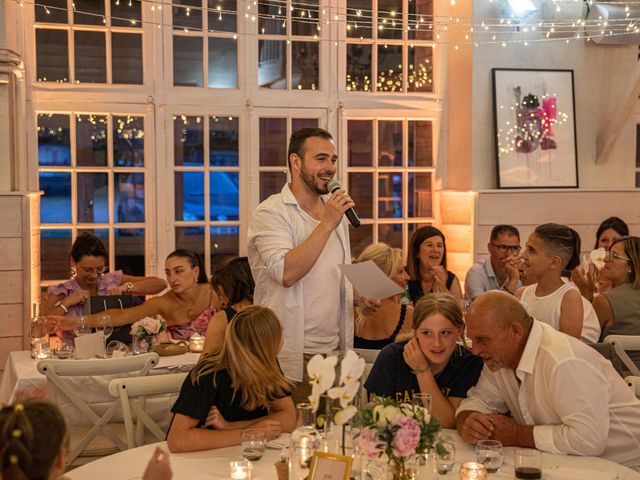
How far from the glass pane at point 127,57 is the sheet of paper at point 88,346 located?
262cm

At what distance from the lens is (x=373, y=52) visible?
7480 millimetres

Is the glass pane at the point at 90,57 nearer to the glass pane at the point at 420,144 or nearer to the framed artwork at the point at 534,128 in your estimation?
the glass pane at the point at 420,144

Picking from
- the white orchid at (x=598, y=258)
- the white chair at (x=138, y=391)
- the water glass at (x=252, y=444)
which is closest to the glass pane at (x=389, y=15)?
the white orchid at (x=598, y=258)

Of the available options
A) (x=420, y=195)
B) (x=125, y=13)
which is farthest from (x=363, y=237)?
(x=125, y=13)

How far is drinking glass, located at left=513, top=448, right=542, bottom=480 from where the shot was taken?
9.05 feet

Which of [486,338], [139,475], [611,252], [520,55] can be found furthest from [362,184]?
[139,475]

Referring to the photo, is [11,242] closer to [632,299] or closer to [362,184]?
[362,184]

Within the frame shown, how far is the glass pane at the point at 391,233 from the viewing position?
7566mm

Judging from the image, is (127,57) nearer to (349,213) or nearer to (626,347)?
(349,213)

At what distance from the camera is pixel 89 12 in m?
6.89

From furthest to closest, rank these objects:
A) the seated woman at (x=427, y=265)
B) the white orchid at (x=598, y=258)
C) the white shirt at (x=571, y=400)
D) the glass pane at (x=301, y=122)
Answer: the glass pane at (x=301, y=122) → the seated woman at (x=427, y=265) → the white orchid at (x=598, y=258) → the white shirt at (x=571, y=400)

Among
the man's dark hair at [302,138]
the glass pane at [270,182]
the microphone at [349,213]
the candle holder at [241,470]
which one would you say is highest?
the man's dark hair at [302,138]

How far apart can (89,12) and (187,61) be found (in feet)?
2.53

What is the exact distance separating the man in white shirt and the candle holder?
1.00 m
